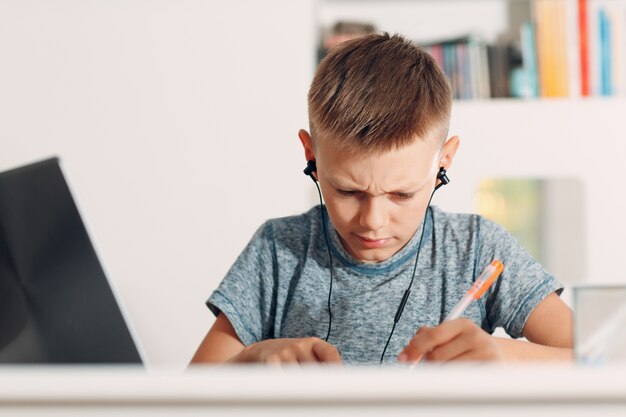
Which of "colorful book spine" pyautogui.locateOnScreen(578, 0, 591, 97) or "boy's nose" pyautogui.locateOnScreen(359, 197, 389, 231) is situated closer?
"boy's nose" pyautogui.locateOnScreen(359, 197, 389, 231)

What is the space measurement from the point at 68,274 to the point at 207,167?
5.28ft

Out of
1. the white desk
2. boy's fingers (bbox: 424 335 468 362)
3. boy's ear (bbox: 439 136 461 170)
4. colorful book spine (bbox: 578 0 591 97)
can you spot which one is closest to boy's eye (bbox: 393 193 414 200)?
boy's ear (bbox: 439 136 461 170)

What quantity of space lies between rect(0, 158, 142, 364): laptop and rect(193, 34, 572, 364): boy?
287 millimetres

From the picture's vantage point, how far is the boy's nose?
43.4 inches

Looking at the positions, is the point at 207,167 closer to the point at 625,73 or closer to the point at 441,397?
the point at 625,73

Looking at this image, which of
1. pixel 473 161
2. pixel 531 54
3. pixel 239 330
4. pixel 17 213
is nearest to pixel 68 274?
pixel 17 213

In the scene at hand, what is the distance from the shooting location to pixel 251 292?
1.31m

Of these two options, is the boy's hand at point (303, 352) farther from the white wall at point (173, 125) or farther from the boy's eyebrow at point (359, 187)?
Result: the white wall at point (173, 125)

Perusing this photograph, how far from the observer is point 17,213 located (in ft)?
2.69

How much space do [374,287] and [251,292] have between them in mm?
188

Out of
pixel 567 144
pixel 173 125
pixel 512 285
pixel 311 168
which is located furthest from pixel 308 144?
pixel 567 144

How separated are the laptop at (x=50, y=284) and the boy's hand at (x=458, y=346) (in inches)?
11.4

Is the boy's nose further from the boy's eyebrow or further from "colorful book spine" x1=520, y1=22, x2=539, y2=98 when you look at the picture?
"colorful book spine" x1=520, y1=22, x2=539, y2=98

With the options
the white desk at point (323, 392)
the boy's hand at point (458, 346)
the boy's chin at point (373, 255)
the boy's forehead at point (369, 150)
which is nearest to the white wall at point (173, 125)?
the boy's chin at point (373, 255)
